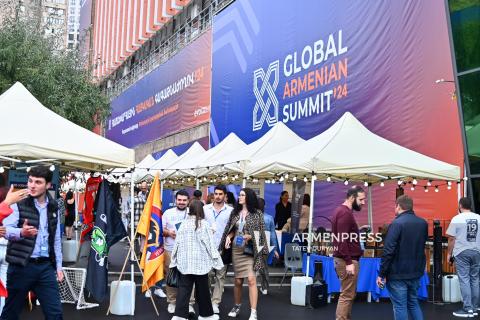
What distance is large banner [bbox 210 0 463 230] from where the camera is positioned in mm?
13703

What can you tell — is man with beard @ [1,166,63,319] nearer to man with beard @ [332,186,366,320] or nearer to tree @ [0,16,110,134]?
man with beard @ [332,186,366,320]

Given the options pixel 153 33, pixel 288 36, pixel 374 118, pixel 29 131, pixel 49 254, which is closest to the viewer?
pixel 49 254

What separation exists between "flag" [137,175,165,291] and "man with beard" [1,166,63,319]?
9.80 feet

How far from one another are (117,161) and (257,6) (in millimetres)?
15362

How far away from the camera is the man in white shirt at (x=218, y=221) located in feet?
28.4

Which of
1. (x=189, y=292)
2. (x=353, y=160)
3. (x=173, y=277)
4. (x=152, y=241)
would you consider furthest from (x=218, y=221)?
(x=353, y=160)

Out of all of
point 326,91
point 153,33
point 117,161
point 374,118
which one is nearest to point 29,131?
point 117,161

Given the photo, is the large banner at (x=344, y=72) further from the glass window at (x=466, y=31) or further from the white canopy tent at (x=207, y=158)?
the white canopy tent at (x=207, y=158)

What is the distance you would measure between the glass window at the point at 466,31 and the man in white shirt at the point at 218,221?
597cm

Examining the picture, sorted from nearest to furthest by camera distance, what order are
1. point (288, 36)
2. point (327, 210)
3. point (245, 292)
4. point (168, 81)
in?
point (245, 292) < point (327, 210) < point (288, 36) < point (168, 81)

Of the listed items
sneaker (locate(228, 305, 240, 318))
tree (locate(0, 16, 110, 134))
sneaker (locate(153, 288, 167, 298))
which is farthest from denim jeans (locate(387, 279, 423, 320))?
tree (locate(0, 16, 110, 134))

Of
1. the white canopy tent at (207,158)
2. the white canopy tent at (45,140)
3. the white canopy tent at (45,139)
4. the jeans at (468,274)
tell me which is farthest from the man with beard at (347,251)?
the white canopy tent at (207,158)

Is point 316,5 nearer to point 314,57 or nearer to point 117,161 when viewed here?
point 314,57

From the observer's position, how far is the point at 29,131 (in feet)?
28.7
